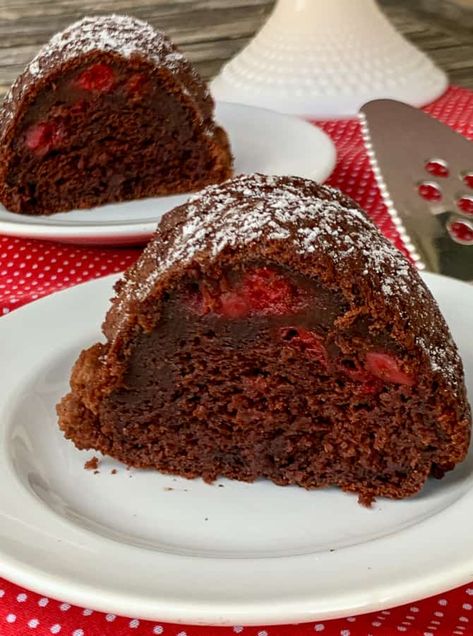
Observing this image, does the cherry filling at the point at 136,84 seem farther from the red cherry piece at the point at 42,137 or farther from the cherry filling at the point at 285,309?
the cherry filling at the point at 285,309

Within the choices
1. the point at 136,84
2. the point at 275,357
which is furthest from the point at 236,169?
the point at 275,357

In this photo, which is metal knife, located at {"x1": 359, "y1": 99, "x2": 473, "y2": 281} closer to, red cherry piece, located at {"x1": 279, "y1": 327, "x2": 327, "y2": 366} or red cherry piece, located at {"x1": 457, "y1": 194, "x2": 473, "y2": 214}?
red cherry piece, located at {"x1": 457, "y1": 194, "x2": 473, "y2": 214}

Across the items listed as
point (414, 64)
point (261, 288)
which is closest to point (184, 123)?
point (414, 64)

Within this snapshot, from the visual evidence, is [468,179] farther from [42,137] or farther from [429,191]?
[42,137]

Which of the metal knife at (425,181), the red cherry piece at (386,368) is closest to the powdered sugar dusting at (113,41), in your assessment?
the metal knife at (425,181)

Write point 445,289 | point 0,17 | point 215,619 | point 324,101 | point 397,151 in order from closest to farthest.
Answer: point 215,619 < point 445,289 < point 397,151 < point 324,101 < point 0,17

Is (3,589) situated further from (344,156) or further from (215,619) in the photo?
(344,156)
